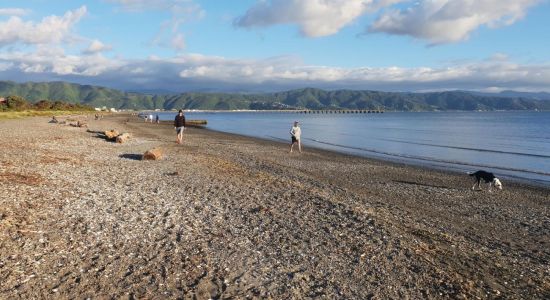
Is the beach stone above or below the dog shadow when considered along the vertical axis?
below

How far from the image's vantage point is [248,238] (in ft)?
33.4

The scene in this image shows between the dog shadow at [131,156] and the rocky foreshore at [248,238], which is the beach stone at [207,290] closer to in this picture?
the rocky foreshore at [248,238]

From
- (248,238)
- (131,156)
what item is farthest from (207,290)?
(131,156)

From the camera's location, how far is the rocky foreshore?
24.9 feet

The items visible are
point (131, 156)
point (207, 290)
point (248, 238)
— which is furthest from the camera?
point (131, 156)

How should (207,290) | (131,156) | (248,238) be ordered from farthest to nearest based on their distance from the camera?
(131,156) < (248,238) < (207,290)

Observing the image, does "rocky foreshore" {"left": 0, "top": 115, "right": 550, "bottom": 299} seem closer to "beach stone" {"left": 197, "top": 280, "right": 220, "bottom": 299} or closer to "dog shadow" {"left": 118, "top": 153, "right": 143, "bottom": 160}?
"beach stone" {"left": 197, "top": 280, "right": 220, "bottom": 299}

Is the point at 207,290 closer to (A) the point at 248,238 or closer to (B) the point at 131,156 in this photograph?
(A) the point at 248,238

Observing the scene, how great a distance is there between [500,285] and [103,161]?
1814cm

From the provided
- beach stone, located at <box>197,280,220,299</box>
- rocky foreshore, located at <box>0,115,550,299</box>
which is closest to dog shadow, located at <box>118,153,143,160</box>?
rocky foreshore, located at <box>0,115,550,299</box>

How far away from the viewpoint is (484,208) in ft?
54.4

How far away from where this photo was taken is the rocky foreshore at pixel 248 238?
760 centimetres

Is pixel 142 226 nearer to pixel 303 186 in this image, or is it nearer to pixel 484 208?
pixel 303 186

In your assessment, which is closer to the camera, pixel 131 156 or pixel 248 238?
pixel 248 238
